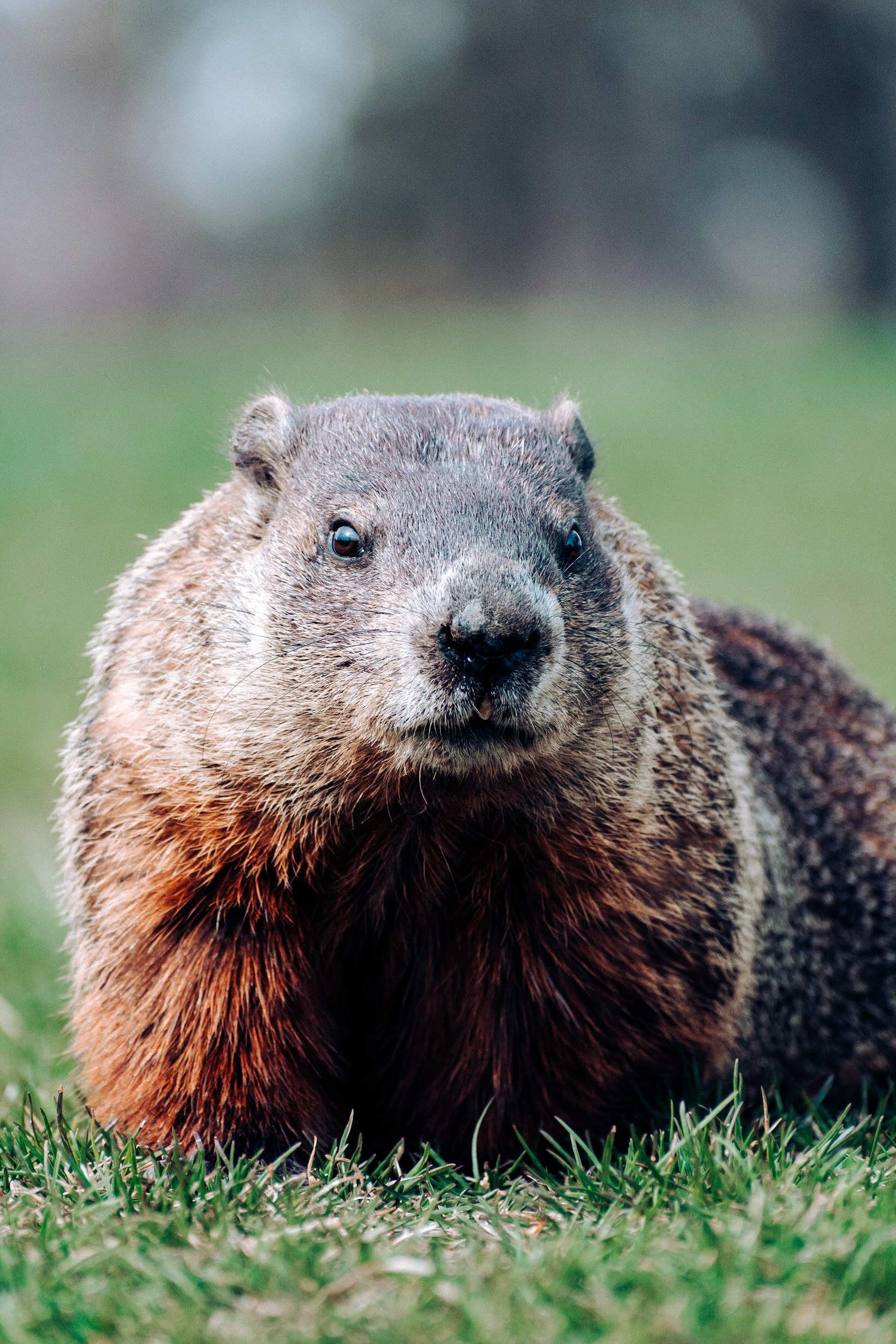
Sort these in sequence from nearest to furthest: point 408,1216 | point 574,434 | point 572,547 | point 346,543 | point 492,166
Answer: point 408,1216 < point 346,543 < point 572,547 < point 574,434 < point 492,166

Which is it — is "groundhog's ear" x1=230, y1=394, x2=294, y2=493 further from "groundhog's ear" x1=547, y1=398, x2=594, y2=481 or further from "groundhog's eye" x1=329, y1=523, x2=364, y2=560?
"groundhog's ear" x1=547, y1=398, x2=594, y2=481

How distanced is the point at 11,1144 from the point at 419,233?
80.9 feet

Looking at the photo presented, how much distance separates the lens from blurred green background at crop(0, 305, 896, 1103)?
10812 millimetres

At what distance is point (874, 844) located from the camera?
432 centimetres

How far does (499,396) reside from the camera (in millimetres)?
13164

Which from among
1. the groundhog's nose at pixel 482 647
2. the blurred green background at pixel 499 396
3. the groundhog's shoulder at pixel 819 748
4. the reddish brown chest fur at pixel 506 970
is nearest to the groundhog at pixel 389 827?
the reddish brown chest fur at pixel 506 970

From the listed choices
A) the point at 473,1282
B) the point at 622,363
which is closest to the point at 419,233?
the point at 622,363

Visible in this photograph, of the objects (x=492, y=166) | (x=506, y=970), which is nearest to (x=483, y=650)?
(x=506, y=970)

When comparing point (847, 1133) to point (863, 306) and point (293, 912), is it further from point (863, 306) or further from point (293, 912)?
point (863, 306)

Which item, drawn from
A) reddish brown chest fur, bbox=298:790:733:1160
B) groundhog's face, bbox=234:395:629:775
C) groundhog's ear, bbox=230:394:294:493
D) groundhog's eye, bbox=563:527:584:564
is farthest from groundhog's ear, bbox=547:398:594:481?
reddish brown chest fur, bbox=298:790:733:1160

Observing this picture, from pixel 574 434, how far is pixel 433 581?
102cm

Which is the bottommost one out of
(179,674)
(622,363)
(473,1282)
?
(473,1282)

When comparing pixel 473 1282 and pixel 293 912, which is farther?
pixel 293 912

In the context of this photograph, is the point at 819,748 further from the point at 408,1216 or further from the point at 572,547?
the point at 408,1216
